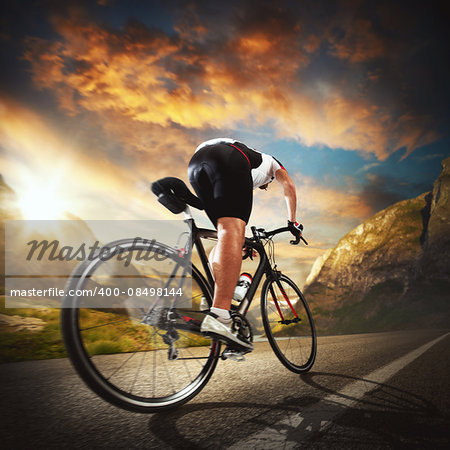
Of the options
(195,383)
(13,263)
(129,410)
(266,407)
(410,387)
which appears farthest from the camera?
(13,263)

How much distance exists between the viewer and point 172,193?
2053 millimetres

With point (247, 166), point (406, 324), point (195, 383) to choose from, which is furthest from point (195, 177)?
point (406, 324)

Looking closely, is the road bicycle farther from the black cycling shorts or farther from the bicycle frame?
the black cycling shorts

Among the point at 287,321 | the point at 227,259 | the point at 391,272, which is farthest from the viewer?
the point at 391,272

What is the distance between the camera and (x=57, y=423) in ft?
3.93

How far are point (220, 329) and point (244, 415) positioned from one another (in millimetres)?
520

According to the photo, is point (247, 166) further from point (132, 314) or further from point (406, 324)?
point (406, 324)

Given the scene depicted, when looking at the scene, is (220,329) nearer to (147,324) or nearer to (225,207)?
(147,324)

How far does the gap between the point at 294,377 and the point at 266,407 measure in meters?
0.89

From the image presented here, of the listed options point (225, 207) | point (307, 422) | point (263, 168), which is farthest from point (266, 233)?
point (307, 422)

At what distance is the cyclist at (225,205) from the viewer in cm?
188

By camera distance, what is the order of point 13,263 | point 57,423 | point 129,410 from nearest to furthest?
1. point 57,423
2. point 129,410
3. point 13,263

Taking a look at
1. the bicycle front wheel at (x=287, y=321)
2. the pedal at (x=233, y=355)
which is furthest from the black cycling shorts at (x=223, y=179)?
the bicycle front wheel at (x=287, y=321)

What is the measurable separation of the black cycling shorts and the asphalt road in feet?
4.07
